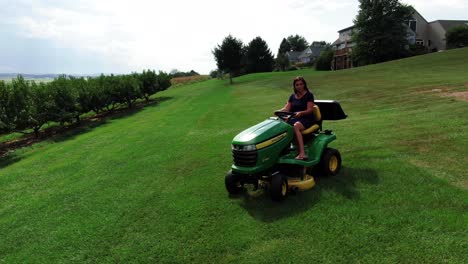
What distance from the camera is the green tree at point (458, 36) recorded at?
47.8 m

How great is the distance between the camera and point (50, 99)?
55.5 feet

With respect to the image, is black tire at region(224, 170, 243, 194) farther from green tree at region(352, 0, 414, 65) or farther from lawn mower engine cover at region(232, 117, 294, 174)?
green tree at region(352, 0, 414, 65)

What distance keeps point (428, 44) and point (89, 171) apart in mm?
66977

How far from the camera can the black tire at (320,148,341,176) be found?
612cm

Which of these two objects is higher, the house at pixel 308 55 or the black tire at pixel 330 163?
the house at pixel 308 55

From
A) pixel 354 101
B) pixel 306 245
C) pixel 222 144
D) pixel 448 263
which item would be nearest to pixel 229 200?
pixel 306 245

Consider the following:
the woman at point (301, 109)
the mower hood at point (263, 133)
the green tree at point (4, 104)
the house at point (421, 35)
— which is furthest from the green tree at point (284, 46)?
the mower hood at point (263, 133)

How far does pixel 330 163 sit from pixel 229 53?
49.0 metres

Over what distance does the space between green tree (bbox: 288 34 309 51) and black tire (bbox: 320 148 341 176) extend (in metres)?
133

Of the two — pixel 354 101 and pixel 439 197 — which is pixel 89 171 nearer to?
pixel 439 197

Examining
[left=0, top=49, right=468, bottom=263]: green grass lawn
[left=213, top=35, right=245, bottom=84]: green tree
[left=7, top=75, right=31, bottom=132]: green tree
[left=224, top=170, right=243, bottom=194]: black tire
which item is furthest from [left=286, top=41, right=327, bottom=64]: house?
[left=224, top=170, right=243, bottom=194]: black tire

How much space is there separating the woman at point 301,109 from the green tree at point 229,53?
48.3m

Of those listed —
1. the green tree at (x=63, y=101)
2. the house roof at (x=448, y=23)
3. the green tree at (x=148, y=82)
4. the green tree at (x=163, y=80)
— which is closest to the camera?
the green tree at (x=63, y=101)

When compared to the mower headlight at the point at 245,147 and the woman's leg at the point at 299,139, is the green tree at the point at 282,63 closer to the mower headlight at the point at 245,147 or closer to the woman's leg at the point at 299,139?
the woman's leg at the point at 299,139
